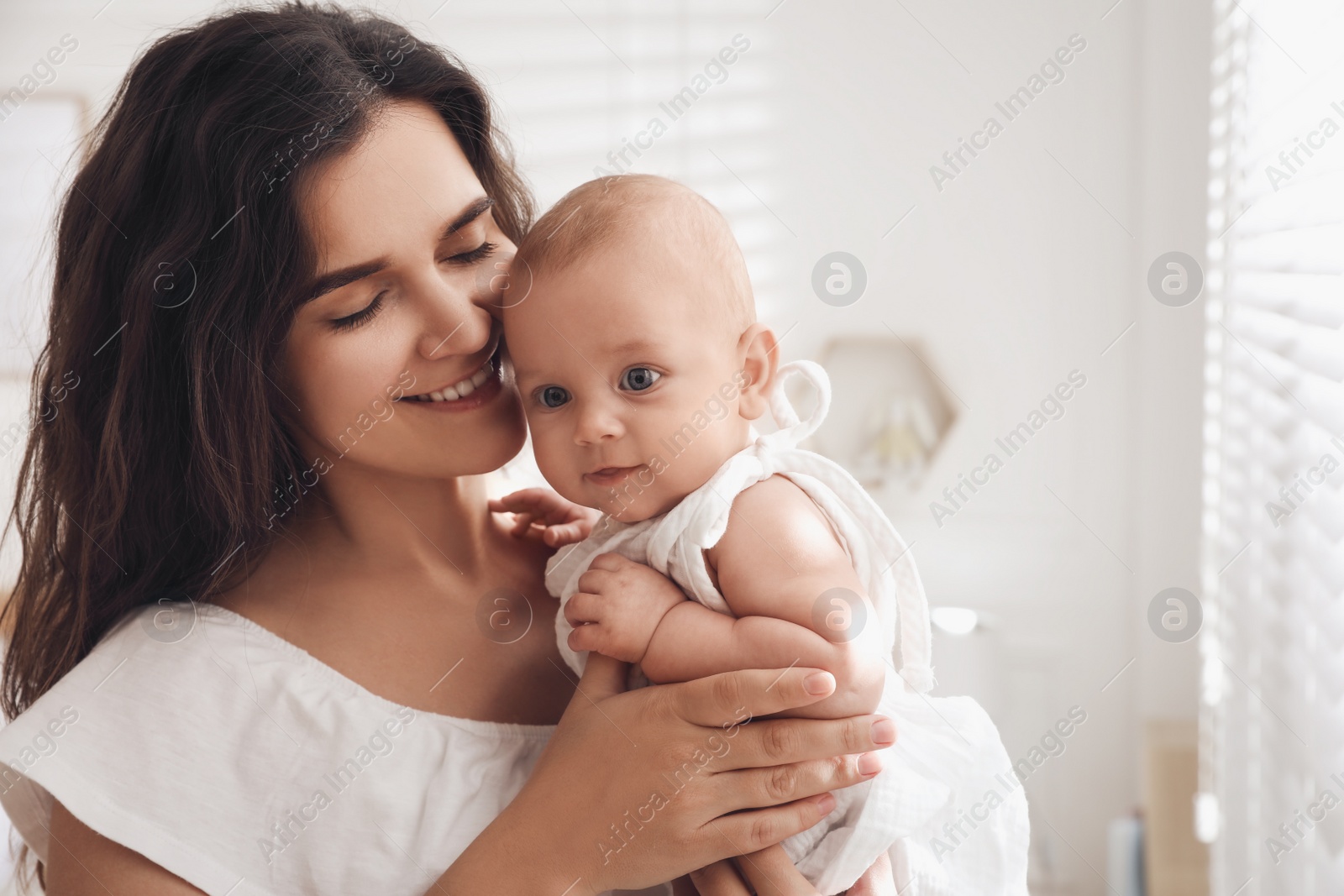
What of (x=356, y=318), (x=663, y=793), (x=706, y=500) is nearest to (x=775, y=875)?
(x=663, y=793)

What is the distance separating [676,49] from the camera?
2.75 meters

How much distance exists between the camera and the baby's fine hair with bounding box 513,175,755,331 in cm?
90

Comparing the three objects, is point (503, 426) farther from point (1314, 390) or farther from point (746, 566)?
point (1314, 390)

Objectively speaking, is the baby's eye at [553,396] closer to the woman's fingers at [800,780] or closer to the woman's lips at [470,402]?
the woman's lips at [470,402]

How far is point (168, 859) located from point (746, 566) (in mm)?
638

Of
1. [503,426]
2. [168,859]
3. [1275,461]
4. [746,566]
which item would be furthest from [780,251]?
[168,859]

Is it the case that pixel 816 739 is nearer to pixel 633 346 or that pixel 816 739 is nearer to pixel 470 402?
pixel 633 346

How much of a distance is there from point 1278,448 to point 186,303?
1487mm

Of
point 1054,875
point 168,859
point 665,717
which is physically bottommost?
point 1054,875

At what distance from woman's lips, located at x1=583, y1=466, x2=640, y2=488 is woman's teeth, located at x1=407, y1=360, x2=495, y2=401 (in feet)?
0.69

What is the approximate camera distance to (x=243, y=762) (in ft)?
3.23

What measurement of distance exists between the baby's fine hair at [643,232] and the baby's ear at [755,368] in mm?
16

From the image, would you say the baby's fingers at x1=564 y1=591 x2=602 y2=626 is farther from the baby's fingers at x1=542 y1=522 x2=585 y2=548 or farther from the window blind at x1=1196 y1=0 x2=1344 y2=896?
the window blind at x1=1196 y1=0 x2=1344 y2=896

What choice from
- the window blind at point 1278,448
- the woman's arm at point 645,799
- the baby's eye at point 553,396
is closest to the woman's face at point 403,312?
the baby's eye at point 553,396
